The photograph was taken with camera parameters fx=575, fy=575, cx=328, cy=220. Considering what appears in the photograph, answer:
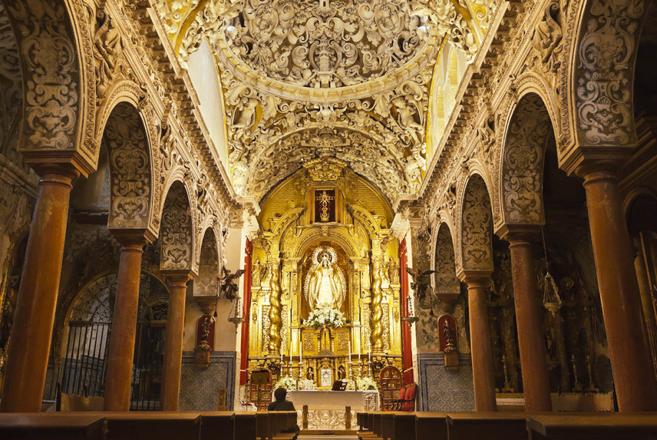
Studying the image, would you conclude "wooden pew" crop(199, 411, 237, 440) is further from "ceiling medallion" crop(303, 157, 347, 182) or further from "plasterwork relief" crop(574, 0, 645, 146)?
"ceiling medallion" crop(303, 157, 347, 182)

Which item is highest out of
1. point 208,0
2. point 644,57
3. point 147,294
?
point 208,0

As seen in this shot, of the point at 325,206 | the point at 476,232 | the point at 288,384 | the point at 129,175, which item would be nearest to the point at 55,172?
the point at 129,175

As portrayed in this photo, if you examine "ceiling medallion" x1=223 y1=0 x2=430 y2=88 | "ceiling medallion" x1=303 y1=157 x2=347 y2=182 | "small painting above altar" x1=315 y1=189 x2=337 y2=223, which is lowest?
"small painting above altar" x1=315 y1=189 x2=337 y2=223

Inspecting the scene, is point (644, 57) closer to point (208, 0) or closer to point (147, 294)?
point (208, 0)

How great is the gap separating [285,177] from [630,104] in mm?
13955

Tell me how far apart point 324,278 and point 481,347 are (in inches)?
335

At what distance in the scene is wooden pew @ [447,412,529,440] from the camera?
406 cm

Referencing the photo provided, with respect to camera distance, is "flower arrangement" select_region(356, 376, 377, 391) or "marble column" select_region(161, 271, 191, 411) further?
"flower arrangement" select_region(356, 376, 377, 391)

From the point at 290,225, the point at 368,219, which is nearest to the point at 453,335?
the point at 368,219

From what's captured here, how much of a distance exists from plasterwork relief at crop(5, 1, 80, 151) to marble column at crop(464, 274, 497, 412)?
7629 mm

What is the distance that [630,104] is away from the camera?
6.15m

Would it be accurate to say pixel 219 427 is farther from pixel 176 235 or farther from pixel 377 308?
pixel 377 308

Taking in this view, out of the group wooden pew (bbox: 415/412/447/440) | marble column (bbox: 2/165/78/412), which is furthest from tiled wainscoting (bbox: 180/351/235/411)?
wooden pew (bbox: 415/412/447/440)

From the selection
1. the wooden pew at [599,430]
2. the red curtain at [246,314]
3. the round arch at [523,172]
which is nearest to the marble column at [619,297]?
the round arch at [523,172]
